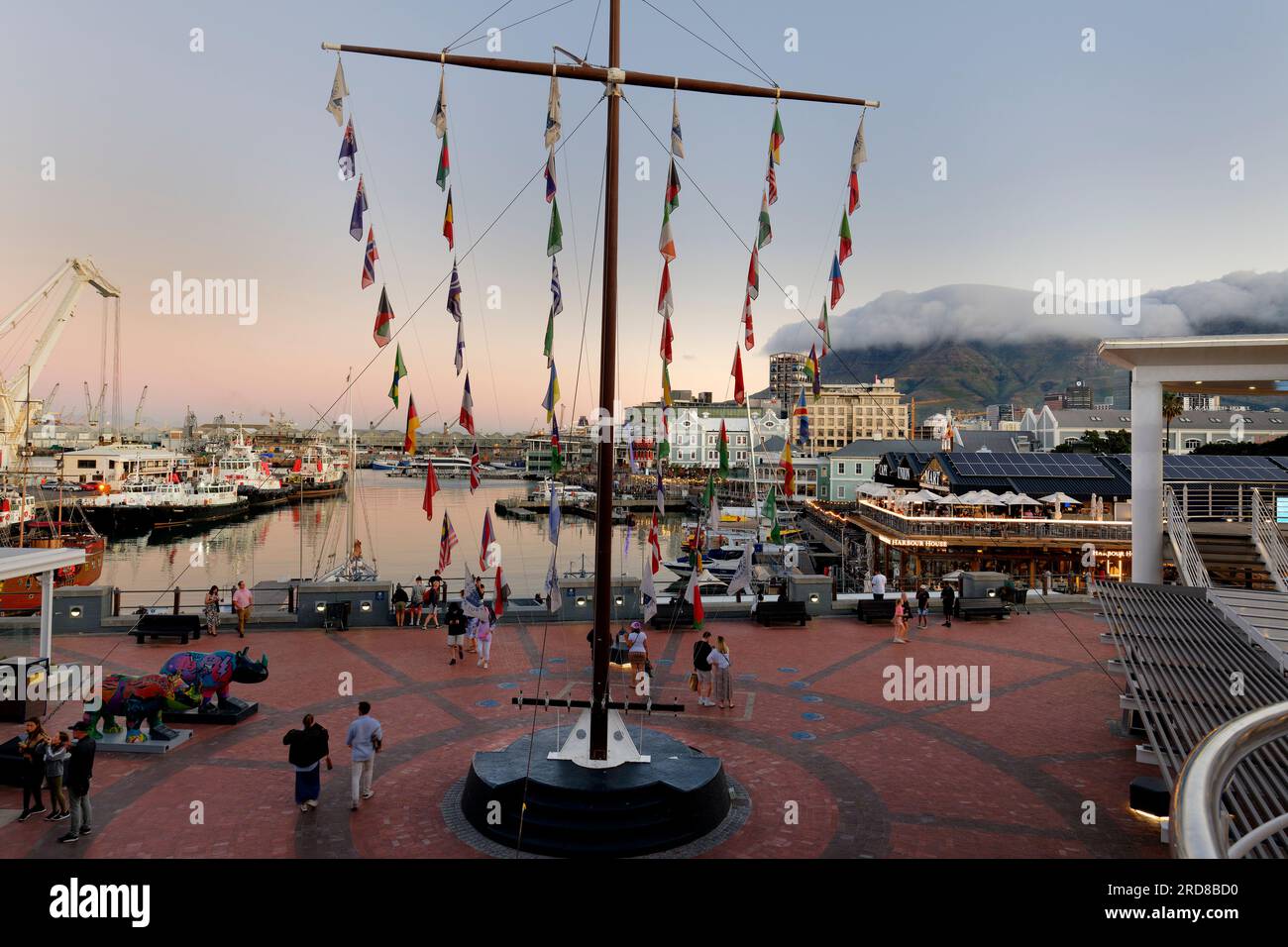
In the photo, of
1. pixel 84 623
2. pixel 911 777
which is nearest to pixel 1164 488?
pixel 911 777

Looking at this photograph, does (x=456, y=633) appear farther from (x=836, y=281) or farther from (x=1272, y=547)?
(x=1272, y=547)

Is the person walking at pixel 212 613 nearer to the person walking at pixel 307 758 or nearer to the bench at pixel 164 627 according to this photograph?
the bench at pixel 164 627

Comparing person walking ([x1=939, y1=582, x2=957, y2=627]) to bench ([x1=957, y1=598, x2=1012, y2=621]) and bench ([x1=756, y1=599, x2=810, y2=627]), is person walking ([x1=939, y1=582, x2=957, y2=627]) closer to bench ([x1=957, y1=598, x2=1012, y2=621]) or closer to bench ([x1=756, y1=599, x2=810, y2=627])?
bench ([x1=957, y1=598, x2=1012, y2=621])

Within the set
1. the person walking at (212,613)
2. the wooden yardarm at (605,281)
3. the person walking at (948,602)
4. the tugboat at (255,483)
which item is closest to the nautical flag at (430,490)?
the wooden yardarm at (605,281)

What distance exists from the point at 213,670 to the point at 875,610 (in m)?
17.5

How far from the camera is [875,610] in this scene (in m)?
23.1

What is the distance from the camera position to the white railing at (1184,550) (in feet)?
53.9

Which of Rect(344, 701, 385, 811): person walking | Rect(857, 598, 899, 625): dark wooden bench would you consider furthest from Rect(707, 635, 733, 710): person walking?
Rect(857, 598, 899, 625): dark wooden bench

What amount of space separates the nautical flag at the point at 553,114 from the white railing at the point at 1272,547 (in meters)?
16.6

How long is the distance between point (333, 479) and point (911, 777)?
174 m

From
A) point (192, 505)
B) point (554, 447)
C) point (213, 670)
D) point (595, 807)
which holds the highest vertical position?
point (554, 447)

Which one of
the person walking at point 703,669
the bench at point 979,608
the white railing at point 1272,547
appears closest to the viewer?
the person walking at point 703,669

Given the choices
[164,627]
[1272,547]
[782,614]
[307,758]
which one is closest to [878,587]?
[782,614]

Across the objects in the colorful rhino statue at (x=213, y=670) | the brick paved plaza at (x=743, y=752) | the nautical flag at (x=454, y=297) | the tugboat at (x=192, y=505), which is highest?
the nautical flag at (x=454, y=297)
